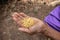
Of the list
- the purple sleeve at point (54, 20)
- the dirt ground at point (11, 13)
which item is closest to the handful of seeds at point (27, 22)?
the purple sleeve at point (54, 20)

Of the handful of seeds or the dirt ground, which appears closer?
the handful of seeds

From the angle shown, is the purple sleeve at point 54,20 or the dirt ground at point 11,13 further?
the dirt ground at point 11,13

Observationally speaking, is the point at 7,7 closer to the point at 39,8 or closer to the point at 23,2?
the point at 23,2

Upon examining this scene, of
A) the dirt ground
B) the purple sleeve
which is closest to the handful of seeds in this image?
the purple sleeve

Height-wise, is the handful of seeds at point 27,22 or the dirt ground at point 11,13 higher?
the handful of seeds at point 27,22

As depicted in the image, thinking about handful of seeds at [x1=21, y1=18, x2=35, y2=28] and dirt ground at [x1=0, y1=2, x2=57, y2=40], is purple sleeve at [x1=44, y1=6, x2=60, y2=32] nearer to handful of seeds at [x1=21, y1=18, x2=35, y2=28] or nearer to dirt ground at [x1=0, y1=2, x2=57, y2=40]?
handful of seeds at [x1=21, y1=18, x2=35, y2=28]

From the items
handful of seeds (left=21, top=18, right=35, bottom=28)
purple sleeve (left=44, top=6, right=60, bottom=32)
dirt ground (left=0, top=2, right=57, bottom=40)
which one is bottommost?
dirt ground (left=0, top=2, right=57, bottom=40)

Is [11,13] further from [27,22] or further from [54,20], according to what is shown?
[54,20]

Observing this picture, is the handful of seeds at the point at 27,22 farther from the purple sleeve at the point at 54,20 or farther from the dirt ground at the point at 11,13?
the dirt ground at the point at 11,13
